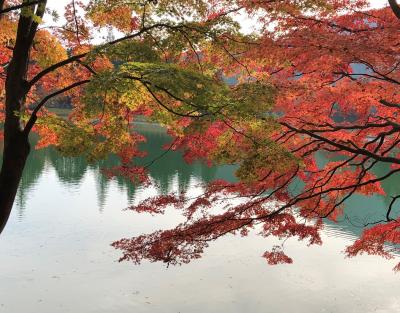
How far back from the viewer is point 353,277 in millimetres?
11938

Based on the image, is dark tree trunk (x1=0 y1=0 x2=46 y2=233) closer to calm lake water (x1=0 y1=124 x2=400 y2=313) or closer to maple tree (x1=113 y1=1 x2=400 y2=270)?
maple tree (x1=113 y1=1 x2=400 y2=270)

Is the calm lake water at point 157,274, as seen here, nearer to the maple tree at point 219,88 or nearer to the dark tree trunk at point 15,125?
the maple tree at point 219,88

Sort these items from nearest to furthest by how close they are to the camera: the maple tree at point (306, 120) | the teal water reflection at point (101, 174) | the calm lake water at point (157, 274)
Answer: the maple tree at point (306, 120) < the calm lake water at point (157, 274) < the teal water reflection at point (101, 174)

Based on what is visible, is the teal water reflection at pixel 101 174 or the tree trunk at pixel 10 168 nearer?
the tree trunk at pixel 10 168

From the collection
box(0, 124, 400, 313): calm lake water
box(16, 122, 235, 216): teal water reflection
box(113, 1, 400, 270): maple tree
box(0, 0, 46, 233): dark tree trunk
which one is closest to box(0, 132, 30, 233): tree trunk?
box(0, 0, 46, 233): dark tree trunk

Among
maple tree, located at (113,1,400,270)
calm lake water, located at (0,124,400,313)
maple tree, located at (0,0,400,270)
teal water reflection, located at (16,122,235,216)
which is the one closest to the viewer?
maple tree, located at (0,0,400,270)

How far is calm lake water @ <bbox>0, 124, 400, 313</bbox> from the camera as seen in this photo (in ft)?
31.4

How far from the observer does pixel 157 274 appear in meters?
11.0

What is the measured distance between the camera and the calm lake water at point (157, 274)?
9.57 meters

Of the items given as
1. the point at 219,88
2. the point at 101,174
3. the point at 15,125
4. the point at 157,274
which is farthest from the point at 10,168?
the point at 101,174

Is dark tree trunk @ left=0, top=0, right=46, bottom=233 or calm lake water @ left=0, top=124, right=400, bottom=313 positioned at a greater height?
dark tree trunk @ left=0, top=0, right=46, bottom=233

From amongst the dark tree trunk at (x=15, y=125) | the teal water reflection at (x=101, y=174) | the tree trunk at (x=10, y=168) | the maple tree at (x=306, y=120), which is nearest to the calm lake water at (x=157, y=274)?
the teal water reflection at (x=101, y=174)

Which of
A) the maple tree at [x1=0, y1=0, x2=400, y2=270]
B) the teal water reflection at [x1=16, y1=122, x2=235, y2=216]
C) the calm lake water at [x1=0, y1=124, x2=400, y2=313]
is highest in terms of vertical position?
the maple tree at [x1=0, y1=0, x2=400, y2=270]

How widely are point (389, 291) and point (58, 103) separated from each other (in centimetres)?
6158
